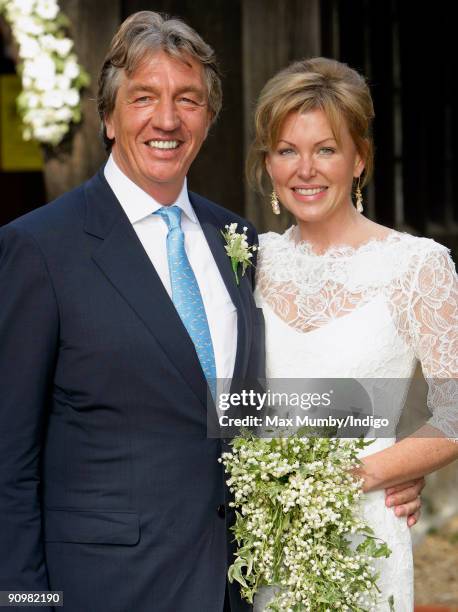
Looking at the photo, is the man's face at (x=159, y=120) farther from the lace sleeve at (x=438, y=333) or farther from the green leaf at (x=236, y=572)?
the green leaf at (x=236, y=572)

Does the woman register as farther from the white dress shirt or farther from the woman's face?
the white dress shirt

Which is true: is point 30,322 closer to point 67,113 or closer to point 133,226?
point 133,226

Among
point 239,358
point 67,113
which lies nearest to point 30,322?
point 239,358

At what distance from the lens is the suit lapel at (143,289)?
9.21ft

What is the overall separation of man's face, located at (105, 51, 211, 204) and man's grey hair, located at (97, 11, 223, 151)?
18 millimetres

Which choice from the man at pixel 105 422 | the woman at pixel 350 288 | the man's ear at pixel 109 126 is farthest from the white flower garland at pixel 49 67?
the man at pixel 105 422

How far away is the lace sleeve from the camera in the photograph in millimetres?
3119

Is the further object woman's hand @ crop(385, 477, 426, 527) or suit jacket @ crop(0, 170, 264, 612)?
woman's hand @ crop(385, 477, 426, 527)

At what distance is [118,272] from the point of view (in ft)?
9.29

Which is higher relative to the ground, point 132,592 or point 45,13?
point 45,13

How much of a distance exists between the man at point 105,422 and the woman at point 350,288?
410mm

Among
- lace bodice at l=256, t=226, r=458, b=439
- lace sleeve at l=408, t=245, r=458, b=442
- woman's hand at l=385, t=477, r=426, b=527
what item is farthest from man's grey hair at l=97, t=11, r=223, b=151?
woman's hand at l=385, t=477, r=426, b=527

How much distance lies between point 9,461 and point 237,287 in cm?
78

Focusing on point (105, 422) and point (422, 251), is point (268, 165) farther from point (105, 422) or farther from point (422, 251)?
point (105, 422)
